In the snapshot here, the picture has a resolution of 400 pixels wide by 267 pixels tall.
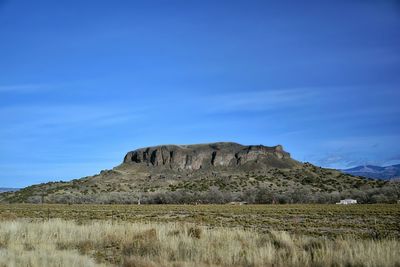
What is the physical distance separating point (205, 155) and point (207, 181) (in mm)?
32020

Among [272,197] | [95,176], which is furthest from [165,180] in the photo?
[272,197]

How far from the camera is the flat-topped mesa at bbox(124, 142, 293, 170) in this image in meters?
133

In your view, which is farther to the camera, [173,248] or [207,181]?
[207,181]

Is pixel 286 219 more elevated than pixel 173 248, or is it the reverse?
pixel 173 248

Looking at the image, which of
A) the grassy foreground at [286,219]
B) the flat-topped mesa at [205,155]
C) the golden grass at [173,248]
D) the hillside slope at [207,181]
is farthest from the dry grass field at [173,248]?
the flat-topped mesa at [205,155]

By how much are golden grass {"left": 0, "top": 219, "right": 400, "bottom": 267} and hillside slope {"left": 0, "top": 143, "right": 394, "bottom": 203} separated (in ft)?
202

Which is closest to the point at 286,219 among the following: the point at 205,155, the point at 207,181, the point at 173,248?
the point at 173,248

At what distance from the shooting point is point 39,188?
11131cm

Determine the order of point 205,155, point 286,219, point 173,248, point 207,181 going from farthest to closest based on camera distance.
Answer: point 205,155 → point 207,181 → point 286,219 → point 173,248

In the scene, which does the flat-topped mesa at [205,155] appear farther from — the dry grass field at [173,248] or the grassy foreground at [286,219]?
the dry grass field at [173,248]

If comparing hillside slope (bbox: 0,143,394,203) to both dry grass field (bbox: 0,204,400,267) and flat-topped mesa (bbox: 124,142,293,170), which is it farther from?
dry grass field (bbox: 0,204,400,267)

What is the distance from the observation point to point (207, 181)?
110312 mm

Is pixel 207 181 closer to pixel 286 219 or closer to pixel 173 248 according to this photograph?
pixel 286 219

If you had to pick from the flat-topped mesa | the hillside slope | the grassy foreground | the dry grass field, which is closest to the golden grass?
the dry grass field
